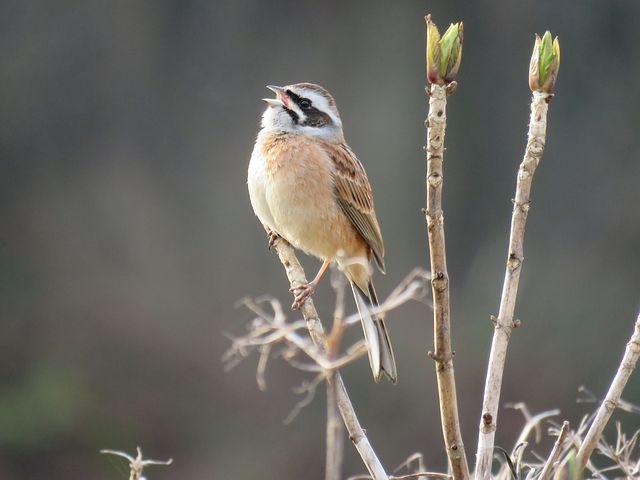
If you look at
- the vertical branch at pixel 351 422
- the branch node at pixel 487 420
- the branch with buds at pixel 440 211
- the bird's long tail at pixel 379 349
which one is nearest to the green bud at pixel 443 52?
the branch with buds at pixel 440 211

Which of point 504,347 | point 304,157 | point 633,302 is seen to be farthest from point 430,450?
point 504,347

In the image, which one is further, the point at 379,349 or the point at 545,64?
the point at 379,349

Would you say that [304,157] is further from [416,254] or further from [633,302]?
[633,302]

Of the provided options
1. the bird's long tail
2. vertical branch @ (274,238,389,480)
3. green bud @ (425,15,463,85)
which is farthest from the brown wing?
green bud @ (425,15,463,85)

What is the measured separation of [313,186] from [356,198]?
240 mm

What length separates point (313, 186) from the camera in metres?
4.35

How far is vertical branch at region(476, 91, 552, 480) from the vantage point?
83.0 inches

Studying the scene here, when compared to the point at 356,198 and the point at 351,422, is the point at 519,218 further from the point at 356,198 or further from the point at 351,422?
the point at 356,198

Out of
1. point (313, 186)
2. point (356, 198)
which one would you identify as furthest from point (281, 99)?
point (356, 198)

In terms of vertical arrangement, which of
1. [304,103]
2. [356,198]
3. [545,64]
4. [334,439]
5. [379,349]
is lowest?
[334,439]

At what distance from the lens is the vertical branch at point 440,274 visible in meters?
2.02

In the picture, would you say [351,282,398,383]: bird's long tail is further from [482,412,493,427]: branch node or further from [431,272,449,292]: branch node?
[431,272,449,292]: branch node

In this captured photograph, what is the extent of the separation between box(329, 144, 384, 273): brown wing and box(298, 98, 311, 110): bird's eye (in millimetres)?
198

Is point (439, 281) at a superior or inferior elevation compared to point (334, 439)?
superior
